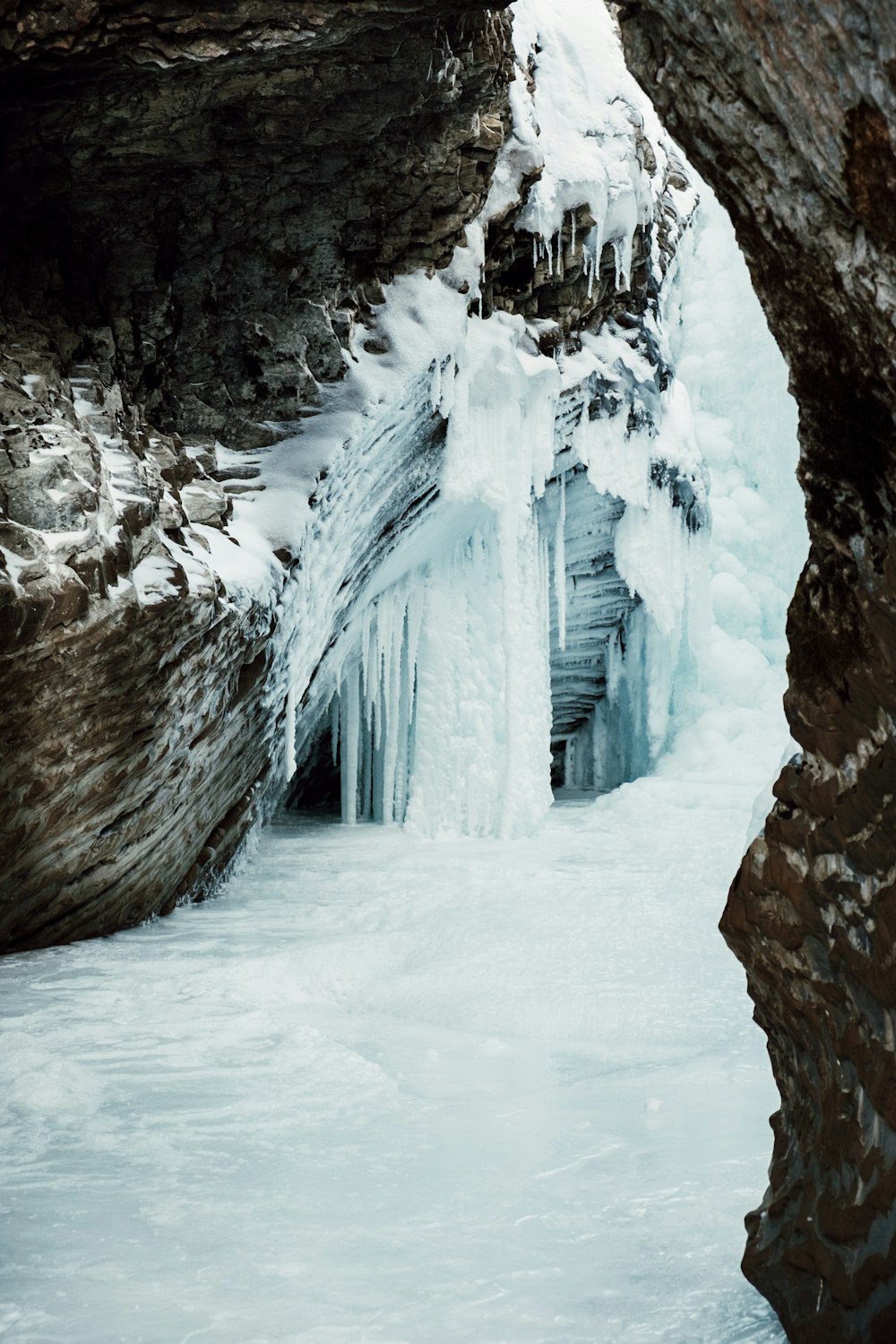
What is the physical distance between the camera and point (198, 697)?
613 cm

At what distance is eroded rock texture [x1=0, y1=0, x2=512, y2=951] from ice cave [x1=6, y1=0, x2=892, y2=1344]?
25 mm

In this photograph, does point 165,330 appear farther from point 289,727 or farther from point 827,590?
point 827,590

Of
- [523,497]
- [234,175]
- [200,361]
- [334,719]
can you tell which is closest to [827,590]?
[234,175]

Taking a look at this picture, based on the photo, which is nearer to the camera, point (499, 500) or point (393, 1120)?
point (393, 1120)

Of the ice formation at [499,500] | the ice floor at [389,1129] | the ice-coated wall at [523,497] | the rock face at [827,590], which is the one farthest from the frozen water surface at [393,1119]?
the ice-coated wall at [523,497]

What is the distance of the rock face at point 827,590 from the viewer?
1.87 m

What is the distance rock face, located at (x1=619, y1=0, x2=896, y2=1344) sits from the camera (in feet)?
6.14

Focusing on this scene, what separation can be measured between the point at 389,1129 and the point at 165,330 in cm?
510

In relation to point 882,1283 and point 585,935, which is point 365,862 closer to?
point 585,935

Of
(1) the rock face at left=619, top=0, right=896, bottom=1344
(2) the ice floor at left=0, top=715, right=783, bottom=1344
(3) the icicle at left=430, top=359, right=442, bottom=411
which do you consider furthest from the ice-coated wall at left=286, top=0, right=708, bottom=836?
(1) the rock face at left=619, top=0, right=896, bottom=1344

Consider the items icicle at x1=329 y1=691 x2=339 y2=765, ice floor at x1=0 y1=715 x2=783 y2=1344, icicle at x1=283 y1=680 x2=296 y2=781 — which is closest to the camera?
ice floor at x1=0 y1=715 x2=783 y2=1344

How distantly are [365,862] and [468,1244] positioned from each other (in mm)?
6249

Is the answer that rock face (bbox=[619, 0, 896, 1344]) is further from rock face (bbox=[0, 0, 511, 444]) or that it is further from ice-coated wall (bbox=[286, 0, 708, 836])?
ice-coated wall (bbox=[286, 0, 708, 836])

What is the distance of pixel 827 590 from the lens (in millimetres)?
2221
